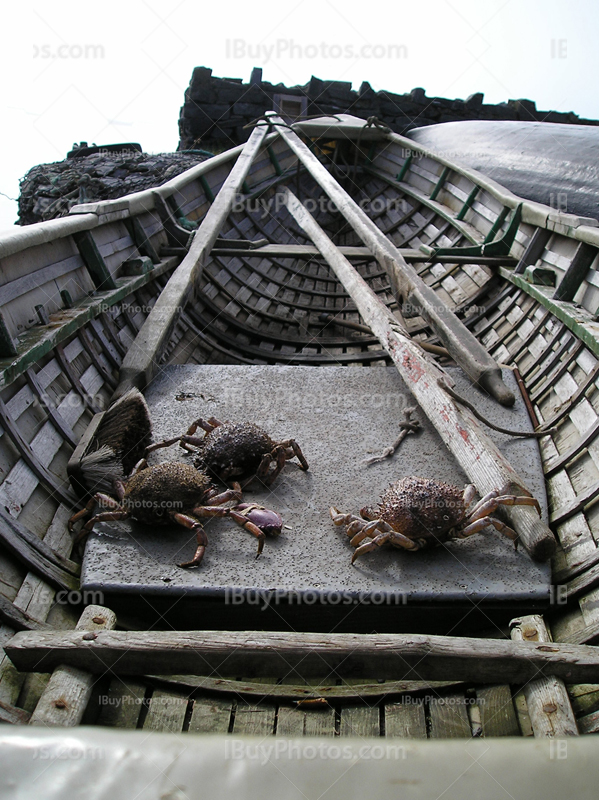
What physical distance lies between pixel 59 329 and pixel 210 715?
1.91 m

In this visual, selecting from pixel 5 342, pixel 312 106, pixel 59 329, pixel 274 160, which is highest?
pixel 312 106

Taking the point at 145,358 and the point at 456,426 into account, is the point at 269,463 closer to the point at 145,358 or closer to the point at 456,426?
the point at 456,426

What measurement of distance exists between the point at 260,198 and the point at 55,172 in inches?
317

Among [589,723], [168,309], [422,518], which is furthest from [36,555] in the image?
[168,309]

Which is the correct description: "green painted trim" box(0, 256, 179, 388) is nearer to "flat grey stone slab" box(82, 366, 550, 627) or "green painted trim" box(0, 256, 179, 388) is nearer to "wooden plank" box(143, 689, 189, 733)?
"flat grey stone slab" box(82, 366, 550, 627)

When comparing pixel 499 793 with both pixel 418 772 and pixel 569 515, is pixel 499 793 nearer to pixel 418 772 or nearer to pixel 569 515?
pixel 418 772

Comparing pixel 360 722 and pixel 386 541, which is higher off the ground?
pixel 386 541

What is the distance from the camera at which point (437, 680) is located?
1.64 m

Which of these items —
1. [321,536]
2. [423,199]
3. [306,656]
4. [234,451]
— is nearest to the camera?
[306,656]

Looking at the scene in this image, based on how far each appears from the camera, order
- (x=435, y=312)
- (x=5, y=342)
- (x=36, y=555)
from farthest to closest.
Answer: (x=435, y=312) → (x=5, y=342) → (x=36, y=555)

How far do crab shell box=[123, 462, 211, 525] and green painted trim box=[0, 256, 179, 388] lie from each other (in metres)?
0.66

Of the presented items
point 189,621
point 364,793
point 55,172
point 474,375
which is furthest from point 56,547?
point 55,172

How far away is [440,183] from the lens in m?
6.19

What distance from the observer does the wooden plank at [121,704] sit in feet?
5.18
